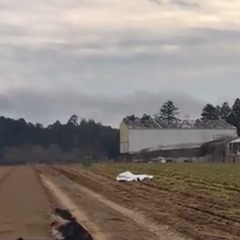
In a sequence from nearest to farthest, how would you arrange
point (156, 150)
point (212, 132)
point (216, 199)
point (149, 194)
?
point (216, 199) < point (149, 194) < point (156, 150) < point (212, 132)

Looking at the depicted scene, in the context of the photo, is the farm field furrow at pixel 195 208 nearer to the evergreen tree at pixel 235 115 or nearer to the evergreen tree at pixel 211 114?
the evergreen tree at pixel 235 115

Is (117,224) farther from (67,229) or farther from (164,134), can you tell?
(164,134)

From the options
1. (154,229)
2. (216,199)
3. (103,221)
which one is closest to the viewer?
(154,229)

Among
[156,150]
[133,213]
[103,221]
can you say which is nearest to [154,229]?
[103,221]

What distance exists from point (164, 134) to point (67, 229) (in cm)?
13467

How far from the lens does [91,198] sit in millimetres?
33312

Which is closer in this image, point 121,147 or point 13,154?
point 121,147

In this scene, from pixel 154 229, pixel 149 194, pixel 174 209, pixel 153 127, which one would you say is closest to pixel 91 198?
pixel 149 194

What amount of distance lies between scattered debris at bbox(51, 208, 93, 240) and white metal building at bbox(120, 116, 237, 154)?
416 feet

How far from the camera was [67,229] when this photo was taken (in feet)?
58.9

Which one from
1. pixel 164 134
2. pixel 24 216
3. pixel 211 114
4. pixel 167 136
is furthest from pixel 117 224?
pixel 211 114

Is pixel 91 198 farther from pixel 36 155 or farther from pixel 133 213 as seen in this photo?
pixel 36 155

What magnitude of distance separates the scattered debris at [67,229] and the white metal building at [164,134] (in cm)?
12691

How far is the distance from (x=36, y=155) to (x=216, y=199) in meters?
162
